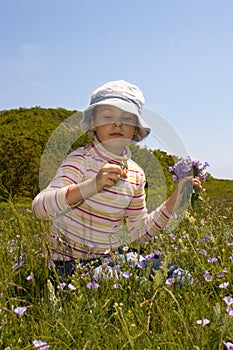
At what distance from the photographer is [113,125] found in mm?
2867

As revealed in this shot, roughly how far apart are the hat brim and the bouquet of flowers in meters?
0.27

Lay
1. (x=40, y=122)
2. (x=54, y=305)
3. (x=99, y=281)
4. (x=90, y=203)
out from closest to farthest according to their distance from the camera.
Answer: (x=54, y=305) → (x=99, y=281) → (x=90, y=203) → (x=40, y=122)

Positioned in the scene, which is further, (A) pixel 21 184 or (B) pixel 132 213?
(A) pixel 21 184

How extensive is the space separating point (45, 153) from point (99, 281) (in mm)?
802

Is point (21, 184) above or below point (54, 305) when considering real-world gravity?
above

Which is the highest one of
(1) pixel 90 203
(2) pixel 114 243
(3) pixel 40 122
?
(3) pixel 40 122

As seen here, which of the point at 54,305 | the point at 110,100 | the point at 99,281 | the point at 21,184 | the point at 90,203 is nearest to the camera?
the point at 54,305

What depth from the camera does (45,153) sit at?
2.87 m

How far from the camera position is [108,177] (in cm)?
238

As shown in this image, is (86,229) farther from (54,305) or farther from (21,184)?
(21,184)

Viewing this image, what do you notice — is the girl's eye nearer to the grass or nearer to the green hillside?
the green hillside

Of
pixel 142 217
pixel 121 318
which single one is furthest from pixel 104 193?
pixel 121 318

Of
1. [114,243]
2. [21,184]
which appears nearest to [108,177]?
[114,243]

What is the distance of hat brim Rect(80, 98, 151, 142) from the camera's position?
2.80m
